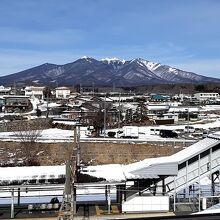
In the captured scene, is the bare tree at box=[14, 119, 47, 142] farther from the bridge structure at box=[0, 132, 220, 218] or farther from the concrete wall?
the bridge structure at box=[0, 132, 220, 218]

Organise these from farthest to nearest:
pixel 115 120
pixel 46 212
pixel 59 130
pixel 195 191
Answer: pixel 115 120 → pixel 59 130 → pixel 195 191 → pixel 46 212

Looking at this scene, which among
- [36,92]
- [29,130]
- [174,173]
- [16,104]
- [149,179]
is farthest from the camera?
[36,92]

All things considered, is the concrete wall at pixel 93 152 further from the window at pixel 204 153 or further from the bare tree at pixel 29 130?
the window at pixel 204 153

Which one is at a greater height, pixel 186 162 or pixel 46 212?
pixel 186 162

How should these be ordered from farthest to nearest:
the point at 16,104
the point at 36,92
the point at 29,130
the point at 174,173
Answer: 1. the point at 36,92
2. the point at 16,104
3. the point at 29,130
4. the point at 174,173

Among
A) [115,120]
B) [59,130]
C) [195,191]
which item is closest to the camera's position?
[195,191]

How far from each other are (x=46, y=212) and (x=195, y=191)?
24.7ft

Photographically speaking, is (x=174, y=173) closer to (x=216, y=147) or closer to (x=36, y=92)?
(x=216, y=147)

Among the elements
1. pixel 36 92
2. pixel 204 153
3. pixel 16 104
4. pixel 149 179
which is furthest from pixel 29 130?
pixel 36 92

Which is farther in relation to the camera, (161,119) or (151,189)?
(161,119)

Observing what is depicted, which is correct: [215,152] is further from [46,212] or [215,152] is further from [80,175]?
[46,212]

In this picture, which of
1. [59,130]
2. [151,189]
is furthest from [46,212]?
[59,130]

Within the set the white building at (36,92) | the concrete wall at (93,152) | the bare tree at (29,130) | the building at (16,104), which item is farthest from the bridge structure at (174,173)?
the white building at (36,92)

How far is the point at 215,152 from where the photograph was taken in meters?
15.5
